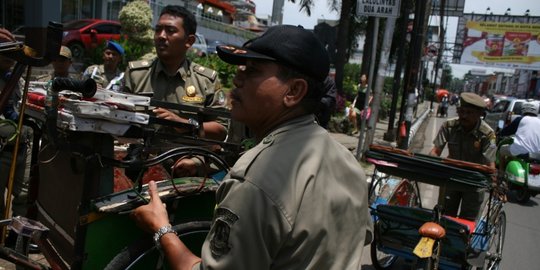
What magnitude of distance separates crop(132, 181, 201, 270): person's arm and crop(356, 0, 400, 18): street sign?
633 cm

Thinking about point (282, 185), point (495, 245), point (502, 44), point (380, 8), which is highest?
point (502, 44)

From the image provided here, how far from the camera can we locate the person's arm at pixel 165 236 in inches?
61.1

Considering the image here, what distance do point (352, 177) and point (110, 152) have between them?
3.81ft

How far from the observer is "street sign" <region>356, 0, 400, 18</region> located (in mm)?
7438

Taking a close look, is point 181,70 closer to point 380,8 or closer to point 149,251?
point 149,251

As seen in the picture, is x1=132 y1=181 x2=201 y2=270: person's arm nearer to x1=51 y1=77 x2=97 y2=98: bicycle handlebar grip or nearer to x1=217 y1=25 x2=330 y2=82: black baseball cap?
x1=51 y1=77 x2=97 y2=98: bicycle handlebar grip

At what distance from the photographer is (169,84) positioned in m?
3.35

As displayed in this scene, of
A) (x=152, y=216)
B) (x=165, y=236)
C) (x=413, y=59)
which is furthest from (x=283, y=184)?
(x=413, y=59)

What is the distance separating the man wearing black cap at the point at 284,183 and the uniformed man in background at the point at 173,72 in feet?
5.64

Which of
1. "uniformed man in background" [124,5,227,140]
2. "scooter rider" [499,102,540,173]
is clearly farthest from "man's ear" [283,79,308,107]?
"scooter rider" [499,102,540,173]

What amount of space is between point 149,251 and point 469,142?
3.90m

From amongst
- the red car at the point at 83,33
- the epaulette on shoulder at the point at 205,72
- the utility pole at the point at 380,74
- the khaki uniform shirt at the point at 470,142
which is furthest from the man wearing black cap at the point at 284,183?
the red car at the point at 83,33

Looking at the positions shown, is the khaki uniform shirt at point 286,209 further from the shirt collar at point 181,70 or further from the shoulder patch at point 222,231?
the shirt collar at point 181,70

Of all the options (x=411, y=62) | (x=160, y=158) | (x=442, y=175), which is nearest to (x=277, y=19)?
(x=442, y=175)
